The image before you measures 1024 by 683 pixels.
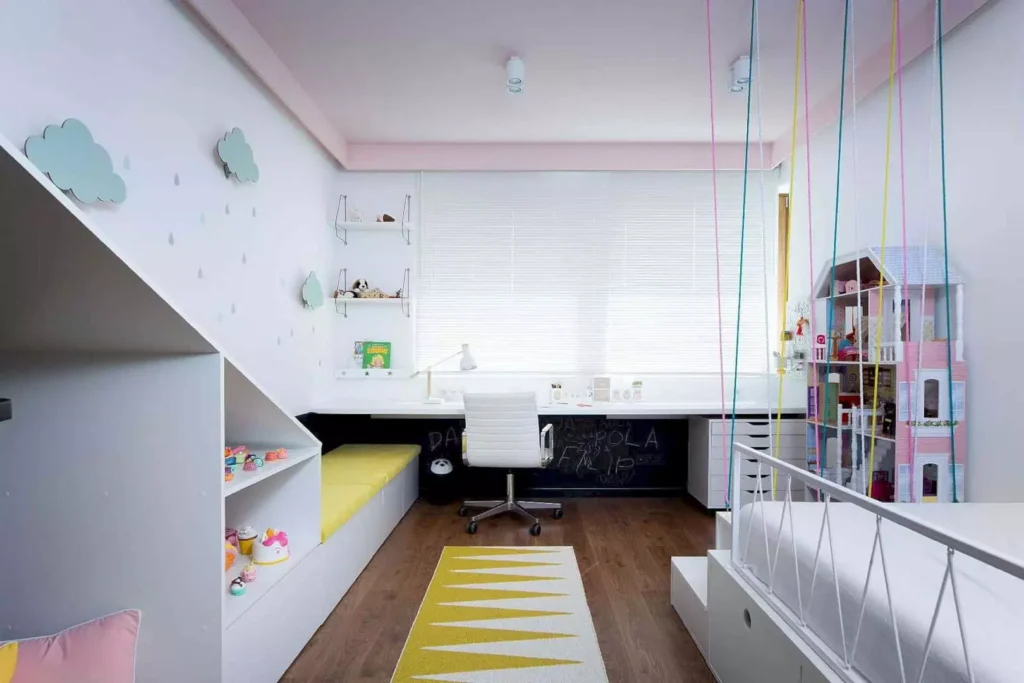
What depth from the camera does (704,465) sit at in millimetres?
3514

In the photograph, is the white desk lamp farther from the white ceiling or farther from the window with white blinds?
the white ceiling

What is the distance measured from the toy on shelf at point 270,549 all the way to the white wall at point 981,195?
2.72 meters

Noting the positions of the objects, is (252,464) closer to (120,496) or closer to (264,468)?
(264,468)

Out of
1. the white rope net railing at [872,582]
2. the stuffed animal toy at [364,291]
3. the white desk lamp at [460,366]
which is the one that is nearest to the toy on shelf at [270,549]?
the white rope net railing at [872,582]

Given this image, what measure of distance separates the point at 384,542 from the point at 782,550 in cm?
210

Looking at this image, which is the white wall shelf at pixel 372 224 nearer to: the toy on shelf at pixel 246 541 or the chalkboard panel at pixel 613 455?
the chalkboard panel at pixel 613 455

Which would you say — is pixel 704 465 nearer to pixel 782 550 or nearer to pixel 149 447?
pixel 782 550

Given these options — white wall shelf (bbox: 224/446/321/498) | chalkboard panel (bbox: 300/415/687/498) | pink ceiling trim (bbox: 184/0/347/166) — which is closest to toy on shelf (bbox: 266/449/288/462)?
white wall shelf (bbox: 224/446/321/498)

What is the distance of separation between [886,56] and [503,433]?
272cm

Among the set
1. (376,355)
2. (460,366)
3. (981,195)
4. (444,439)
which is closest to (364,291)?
(376,355)

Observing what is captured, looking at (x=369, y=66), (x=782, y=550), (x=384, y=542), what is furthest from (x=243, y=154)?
(x=782, y=550)

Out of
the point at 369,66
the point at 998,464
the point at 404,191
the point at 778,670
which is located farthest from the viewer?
the point at 404,191

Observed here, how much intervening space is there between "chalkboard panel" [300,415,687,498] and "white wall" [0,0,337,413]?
0.84m

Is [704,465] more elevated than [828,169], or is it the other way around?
[828,169]
